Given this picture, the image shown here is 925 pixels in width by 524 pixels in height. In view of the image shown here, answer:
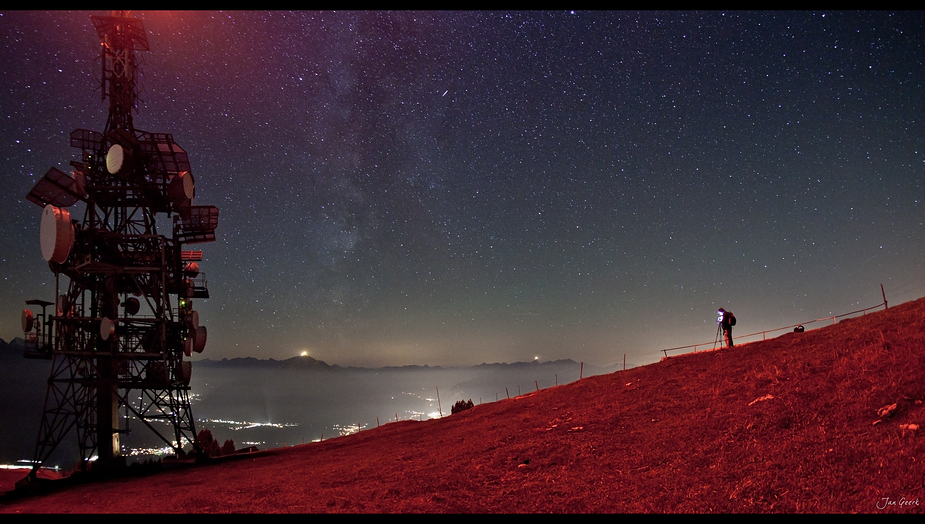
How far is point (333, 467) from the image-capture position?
19.6 meters

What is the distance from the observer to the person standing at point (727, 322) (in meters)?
27.8

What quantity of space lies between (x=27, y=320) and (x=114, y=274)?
541 centimetres

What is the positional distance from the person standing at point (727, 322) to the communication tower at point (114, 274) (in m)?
34.9

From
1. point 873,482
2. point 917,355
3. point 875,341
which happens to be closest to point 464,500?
point 873,482

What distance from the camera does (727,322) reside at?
27859mm

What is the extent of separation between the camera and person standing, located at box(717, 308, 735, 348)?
91.4ft

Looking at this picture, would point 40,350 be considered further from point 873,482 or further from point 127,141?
point 873,482

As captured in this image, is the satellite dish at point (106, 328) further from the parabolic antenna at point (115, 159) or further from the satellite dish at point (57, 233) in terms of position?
the parabolic antenna at point (115, 159)

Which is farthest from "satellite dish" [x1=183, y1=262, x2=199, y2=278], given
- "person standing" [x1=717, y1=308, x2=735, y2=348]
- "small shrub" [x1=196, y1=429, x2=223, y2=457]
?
"person standing" [x1=717, y1=308, x2=735, y2=348]

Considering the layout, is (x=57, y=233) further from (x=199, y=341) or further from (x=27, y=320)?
(x=199, y=341)

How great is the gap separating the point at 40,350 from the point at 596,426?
1269 inches

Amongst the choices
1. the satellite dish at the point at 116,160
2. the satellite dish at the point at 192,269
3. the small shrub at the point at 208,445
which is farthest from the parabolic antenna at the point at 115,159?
the small shrub at the point at 208,445
